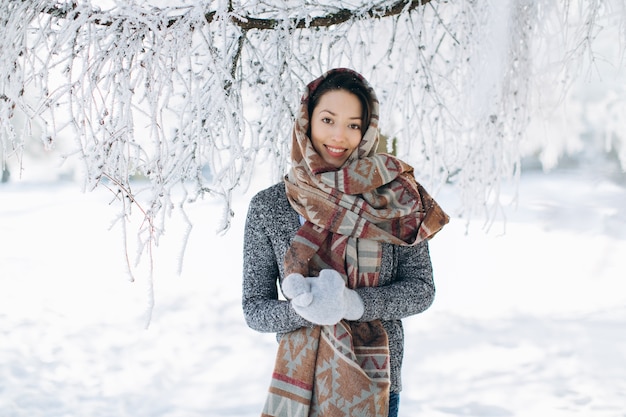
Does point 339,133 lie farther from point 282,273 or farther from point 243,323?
point 243,323

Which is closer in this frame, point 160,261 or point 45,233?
point 160,261

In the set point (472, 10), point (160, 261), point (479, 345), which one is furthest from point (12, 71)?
point (160, 261)

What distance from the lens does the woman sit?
146 cm

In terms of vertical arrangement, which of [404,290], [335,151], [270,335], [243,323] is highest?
[335,151]

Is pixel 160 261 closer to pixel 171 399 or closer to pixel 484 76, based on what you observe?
pixel 171 399

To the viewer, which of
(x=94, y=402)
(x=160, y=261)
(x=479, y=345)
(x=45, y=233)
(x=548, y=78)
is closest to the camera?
(x=548, y=78)

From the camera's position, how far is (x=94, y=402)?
3834mm

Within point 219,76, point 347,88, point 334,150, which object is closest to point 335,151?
point 334,150

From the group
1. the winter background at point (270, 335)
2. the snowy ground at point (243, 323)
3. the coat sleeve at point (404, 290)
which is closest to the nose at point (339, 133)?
the coat sleeve at point (404, 290)

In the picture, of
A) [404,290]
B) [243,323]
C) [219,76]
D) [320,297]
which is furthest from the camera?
[243,323]

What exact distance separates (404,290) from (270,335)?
3.89 meters

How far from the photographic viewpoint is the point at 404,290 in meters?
1.50

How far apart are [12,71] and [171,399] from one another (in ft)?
7.69

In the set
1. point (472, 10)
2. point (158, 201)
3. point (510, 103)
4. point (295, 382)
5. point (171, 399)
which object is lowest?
point (171, 399)
